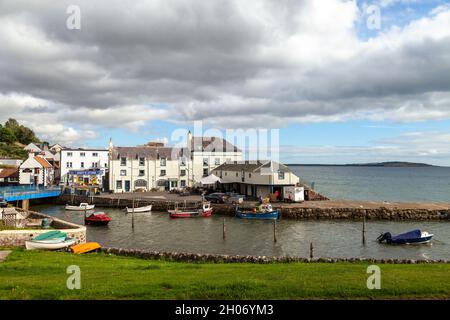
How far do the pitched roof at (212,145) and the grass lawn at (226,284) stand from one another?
6501 cm

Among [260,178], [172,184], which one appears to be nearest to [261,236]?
[260,178]

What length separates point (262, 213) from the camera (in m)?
49.2

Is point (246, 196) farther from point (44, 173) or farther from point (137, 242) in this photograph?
point (44, 173)

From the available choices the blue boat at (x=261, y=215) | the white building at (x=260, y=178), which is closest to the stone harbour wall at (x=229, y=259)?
the blue boat at (x=261, y=215)

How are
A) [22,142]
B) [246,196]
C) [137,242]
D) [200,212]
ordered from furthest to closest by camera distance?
[22,142] < [246,196] < [200,212] < [137,242]

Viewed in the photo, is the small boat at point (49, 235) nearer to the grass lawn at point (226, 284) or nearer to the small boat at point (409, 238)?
the grass lawn at point (226, 284)

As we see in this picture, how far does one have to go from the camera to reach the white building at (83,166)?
7906 cm

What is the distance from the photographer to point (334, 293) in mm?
12352

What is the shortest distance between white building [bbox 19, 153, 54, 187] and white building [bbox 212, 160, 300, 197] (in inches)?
1621

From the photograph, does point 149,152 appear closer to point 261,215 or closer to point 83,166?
point 83,166

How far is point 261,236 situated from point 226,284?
26.3m
